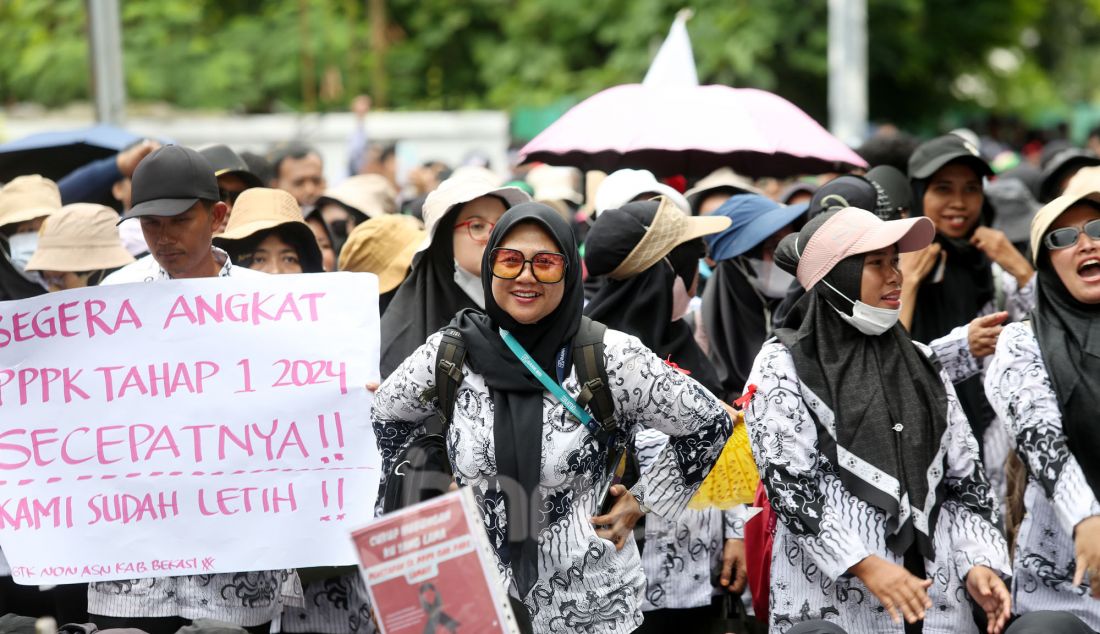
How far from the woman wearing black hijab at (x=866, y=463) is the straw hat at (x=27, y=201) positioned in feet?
12.5

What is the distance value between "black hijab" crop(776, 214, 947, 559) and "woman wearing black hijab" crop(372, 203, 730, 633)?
0.36m

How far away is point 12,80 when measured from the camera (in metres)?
26.2

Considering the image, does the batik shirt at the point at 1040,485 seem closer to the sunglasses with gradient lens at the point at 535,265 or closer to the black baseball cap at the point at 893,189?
the sunglasses with gradient lens at the point at 535,265

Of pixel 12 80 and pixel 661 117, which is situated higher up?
pixel 12 80

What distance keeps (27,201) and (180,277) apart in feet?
8.34

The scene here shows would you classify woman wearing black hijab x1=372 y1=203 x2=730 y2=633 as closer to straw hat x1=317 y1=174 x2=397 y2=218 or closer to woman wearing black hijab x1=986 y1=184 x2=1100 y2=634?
woman wearing black hijab x1=986 y1=184 x2=1100 y2=634

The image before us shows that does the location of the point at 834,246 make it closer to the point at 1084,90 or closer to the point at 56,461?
the point at 56,461

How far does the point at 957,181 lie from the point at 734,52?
14.4 m

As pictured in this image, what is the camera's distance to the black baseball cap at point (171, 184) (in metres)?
4.46

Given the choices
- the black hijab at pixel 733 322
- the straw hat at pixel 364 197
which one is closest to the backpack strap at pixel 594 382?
the black hijab at pixel 733 322

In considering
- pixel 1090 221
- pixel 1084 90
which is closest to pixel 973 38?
pixel 1090 221

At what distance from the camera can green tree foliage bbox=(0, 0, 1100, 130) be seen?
2161cm

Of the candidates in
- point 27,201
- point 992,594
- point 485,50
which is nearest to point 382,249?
point 27,201

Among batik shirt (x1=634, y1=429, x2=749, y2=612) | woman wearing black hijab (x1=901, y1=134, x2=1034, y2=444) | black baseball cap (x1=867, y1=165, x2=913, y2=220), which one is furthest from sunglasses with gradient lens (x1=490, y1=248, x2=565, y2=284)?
black baseball cap (x1=867, y1=165, x2=913, y2=220)
